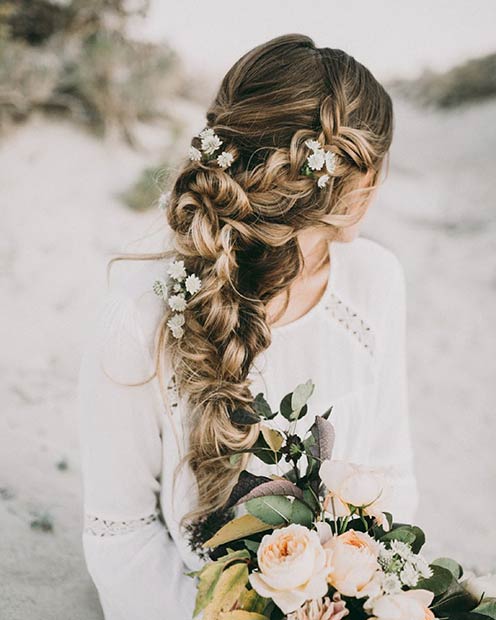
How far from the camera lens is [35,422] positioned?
328 cm

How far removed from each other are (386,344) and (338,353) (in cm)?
24

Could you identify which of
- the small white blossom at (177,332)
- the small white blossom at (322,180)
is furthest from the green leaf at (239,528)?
the small white blossom at (322,180)

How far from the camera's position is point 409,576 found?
1.01 m

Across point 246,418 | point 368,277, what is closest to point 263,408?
point 246,418

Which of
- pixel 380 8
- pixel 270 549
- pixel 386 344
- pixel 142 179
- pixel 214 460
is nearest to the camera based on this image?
pixel 270 549

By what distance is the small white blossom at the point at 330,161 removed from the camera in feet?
4.52

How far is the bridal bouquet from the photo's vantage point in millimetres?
971

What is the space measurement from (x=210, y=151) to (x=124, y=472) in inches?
33.5

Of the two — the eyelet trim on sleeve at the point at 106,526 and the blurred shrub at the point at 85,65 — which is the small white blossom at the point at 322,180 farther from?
the blurred shrub at the point at 85,65

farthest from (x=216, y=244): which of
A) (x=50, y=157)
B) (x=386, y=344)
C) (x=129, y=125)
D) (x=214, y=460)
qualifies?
(x=129, y=125)

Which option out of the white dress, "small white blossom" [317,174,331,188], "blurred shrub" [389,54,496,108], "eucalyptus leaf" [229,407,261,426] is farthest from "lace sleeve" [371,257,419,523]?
"blurred shrub" [389,54,496,108]

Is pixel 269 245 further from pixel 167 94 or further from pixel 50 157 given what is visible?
pixel 167 94

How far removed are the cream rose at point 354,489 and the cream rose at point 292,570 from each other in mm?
109

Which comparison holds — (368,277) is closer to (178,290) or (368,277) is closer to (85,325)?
(178,290)
